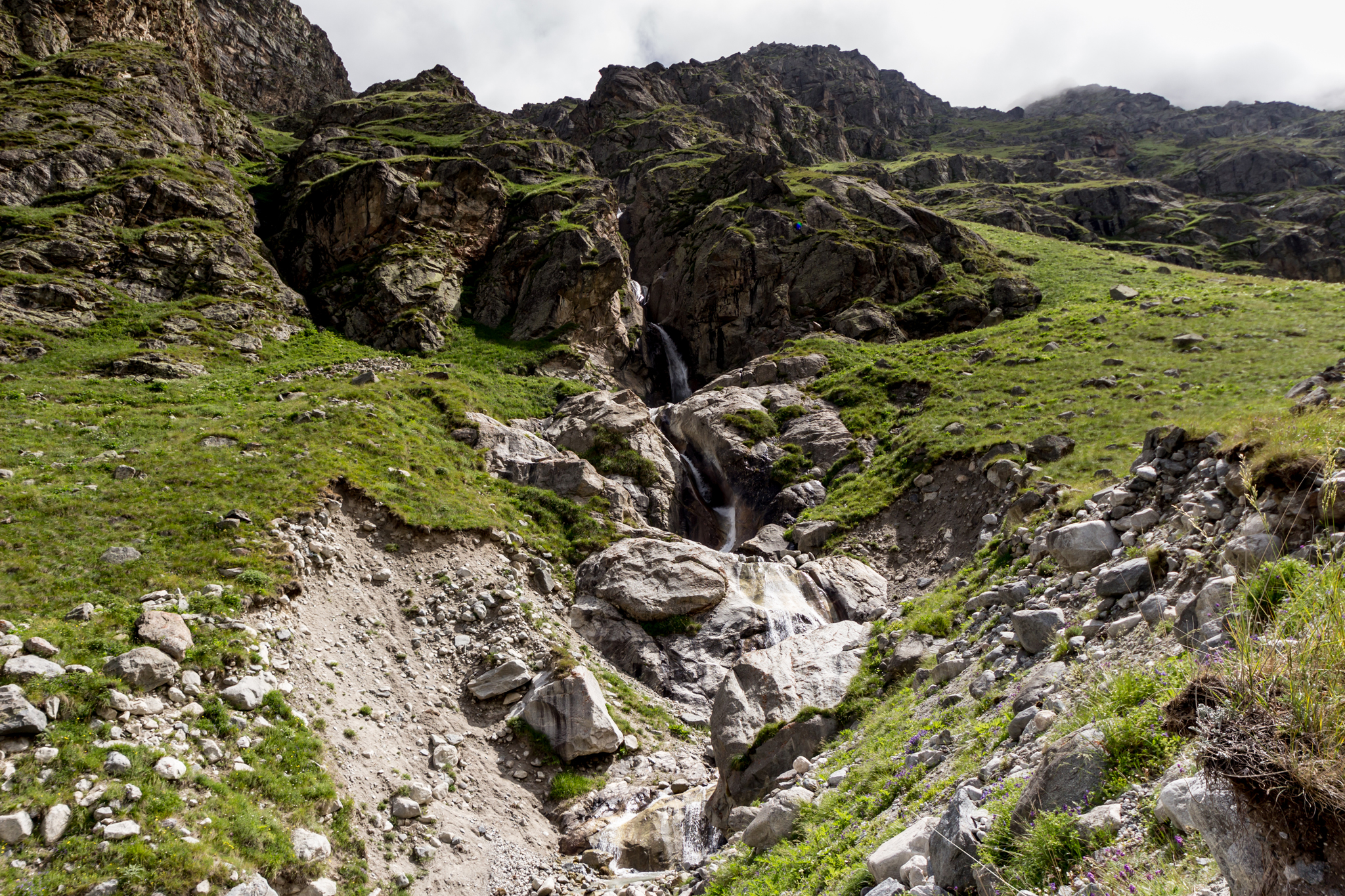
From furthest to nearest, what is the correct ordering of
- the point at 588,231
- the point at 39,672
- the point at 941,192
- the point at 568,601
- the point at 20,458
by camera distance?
the point at 941,192 → the point at 588,231 → the point at 568,601 → the point at 20,458 → the point at 39,672

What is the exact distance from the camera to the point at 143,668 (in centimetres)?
1099

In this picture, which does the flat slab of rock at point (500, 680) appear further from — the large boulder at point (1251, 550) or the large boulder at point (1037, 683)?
the large boulder at point (1251, 550)

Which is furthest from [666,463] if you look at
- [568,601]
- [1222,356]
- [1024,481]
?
[1222,356]

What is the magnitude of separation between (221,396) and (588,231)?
3297cm

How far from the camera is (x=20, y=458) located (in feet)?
56.9

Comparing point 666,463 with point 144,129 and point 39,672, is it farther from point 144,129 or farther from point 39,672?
point 144,129

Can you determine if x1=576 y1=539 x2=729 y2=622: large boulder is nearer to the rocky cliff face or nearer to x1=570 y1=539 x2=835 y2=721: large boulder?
x1=570 y1=539 x2=835 y2=721: large boulder

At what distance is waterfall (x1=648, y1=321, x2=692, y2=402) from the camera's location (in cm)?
5469

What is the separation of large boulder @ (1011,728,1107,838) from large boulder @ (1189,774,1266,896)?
123 cm

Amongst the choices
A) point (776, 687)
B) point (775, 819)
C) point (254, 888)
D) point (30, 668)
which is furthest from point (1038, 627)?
point (30, 668)

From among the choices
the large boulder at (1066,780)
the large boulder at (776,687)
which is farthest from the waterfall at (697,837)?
the large boulder at (1066,780)

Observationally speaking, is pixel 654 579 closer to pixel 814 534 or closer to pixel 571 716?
pixel 571 716

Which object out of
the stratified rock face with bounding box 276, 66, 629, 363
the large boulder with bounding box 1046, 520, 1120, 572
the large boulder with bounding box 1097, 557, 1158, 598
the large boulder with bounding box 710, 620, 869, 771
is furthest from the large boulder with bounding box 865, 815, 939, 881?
the stratified rock face with bounding box 276, 66, 629, 363

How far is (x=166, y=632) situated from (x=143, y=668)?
3.83ft
